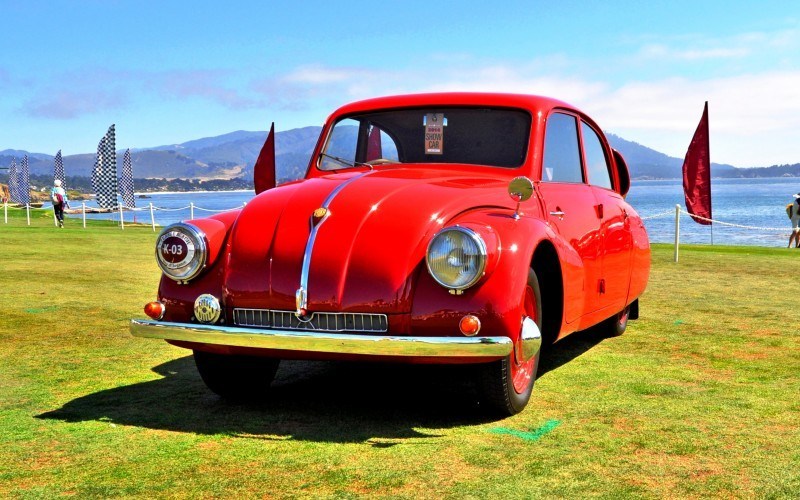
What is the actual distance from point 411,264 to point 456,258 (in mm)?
230

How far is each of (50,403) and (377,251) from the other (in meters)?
2.07

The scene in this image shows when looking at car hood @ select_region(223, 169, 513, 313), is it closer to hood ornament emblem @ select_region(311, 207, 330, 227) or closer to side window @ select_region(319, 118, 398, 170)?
hood ornament emblem @ select_region(311, 207, 330, 227)

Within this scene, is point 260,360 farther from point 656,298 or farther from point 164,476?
point 656,298

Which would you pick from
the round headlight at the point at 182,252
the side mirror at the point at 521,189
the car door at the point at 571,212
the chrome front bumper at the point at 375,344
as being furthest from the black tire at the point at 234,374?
the car door at the point at 571,212

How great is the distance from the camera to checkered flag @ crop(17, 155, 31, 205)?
6407cm

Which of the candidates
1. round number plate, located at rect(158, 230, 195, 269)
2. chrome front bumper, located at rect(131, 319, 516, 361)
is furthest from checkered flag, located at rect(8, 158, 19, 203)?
chrome front bumper, located at rect(131, 319, 516, 361)

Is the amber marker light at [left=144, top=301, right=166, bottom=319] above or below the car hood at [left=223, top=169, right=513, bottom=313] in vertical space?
below

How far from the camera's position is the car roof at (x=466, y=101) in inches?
213

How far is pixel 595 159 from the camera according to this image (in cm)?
648

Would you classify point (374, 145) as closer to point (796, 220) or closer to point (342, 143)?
point (342, 143)

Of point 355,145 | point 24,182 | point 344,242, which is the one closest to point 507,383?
point 344,242

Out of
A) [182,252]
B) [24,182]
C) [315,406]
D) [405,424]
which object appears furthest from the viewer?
[24,182]

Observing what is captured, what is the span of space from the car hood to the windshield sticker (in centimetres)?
94

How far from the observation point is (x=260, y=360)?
4.76 metres
